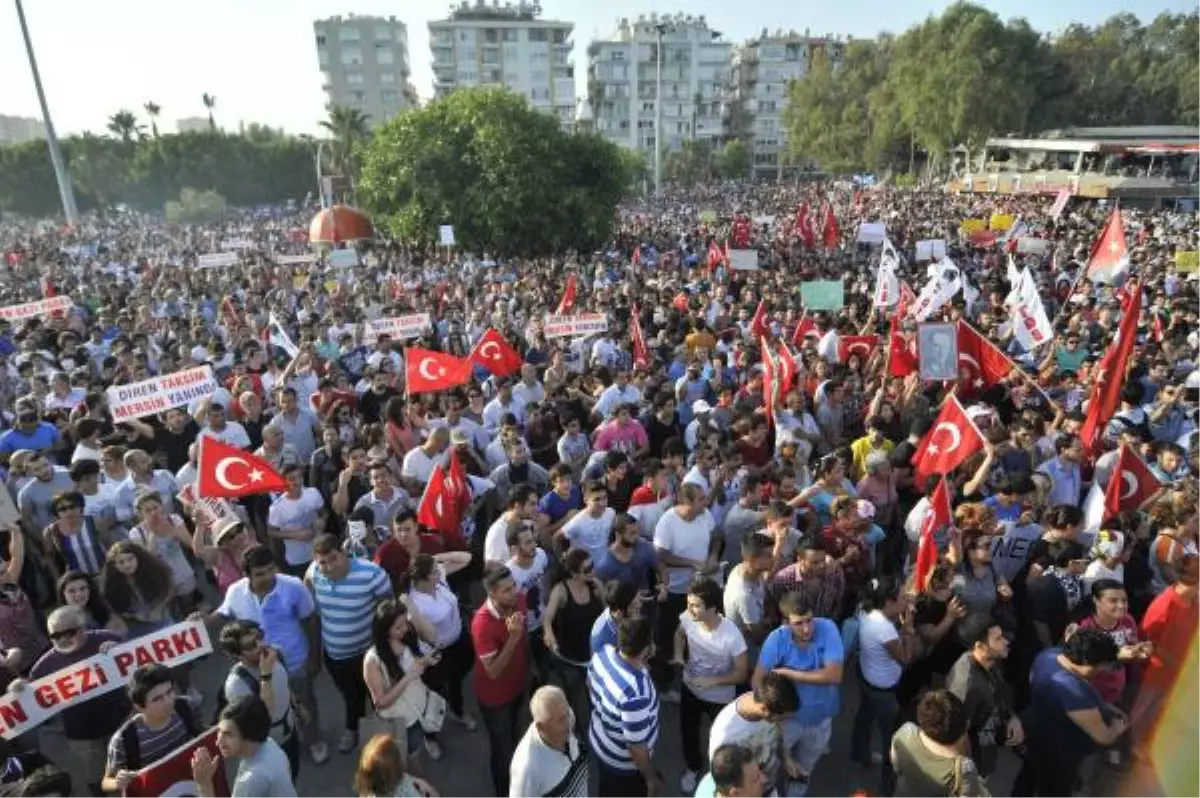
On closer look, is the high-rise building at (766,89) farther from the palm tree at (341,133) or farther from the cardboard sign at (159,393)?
the cardboard sign at (159,393)

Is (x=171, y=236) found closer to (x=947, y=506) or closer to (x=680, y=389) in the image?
(x=680, y=389)

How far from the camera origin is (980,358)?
27.7 feet

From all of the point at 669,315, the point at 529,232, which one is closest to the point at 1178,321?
the point at 669,315

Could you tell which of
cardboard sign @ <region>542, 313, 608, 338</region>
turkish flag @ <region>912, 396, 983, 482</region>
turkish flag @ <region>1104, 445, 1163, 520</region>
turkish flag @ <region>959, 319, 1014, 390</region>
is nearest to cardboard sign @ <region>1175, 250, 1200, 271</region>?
turkish flag @ <region>959, 319, 1014, 390</region>

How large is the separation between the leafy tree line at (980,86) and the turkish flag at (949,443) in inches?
1999

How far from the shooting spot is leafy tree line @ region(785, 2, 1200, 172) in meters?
50.0

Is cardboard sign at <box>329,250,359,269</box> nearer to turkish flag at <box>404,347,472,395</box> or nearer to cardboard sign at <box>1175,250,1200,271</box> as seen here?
turkish flag at <box>404,347,472,395</box>

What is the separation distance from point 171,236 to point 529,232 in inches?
881

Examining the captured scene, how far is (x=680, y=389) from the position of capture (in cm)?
881

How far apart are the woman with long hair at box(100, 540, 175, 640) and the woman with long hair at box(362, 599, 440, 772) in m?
1.76

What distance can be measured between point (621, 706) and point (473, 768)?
1.82 meters

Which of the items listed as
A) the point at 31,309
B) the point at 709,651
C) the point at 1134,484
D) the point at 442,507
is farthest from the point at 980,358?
the point at 31,309

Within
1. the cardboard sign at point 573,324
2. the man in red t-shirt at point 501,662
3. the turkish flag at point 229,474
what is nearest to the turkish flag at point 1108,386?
the man in red t-shirt at point 501,662

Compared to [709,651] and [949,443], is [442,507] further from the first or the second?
[949,443]
